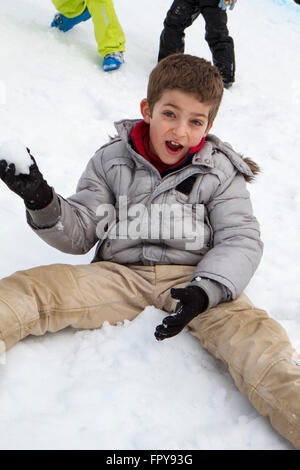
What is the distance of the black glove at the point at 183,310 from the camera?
135cm

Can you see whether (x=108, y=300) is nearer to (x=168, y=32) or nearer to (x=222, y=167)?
(x=222, y=167)

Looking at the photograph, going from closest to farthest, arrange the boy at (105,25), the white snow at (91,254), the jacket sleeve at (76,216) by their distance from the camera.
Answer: the white snow at (91,254), the jacket sleeve at (76,216), the boy at (105,25)

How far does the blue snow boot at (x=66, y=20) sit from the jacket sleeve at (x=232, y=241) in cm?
307

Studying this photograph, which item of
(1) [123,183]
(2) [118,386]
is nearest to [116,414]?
(2) [118,386]

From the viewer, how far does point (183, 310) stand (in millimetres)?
1371

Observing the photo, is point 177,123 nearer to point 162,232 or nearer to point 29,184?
point 162,232

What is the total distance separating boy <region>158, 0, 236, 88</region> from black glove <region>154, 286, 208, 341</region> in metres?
3.04

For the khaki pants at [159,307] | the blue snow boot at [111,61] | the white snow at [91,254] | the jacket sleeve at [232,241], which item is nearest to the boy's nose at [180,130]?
the jacket sleeve at [232,241]

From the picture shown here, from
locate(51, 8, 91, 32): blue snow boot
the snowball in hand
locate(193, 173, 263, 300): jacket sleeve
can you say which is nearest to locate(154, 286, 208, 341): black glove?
locate(193, 173, 263, 300): jacket sleeve

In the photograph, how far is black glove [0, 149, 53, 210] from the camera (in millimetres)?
1328

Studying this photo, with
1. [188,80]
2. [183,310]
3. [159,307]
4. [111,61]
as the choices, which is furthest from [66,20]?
[183,310]

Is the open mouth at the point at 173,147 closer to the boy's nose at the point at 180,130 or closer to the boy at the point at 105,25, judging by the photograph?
the boy's nose at the point at 180,130

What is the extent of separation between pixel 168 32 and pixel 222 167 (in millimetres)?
2759

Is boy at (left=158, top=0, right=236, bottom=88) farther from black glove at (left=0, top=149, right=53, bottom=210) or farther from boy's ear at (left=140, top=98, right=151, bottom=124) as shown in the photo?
black glove at (left=0, top=149, right=53, bottom=210)
